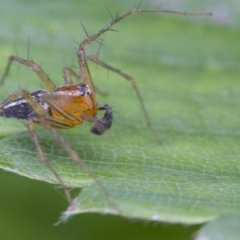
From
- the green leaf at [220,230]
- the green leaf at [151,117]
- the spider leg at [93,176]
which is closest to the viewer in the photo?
the green leaf at [220,230]

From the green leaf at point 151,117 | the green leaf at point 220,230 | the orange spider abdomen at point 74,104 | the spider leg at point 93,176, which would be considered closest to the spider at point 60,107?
the orange spider abdomen at point 74,104

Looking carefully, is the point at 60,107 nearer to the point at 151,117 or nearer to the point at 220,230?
the point at 151,117

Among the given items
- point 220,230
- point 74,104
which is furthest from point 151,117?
point 220,230

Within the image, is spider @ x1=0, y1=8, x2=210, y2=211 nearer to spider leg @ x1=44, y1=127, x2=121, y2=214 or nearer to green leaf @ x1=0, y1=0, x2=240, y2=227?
green leaf @ x1=0, y1=0, x2=240, y2=227

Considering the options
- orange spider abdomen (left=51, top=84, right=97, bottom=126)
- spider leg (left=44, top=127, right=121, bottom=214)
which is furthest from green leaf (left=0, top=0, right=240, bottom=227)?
orange spider abdomen (left=51, top=84, right=97, bottom=126)

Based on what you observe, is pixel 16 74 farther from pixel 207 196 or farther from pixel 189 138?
pixel 207 196

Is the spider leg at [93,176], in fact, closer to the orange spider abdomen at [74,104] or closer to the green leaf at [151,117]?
the green leaf at [151,117]
